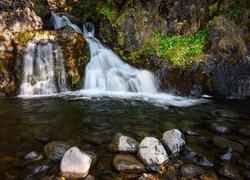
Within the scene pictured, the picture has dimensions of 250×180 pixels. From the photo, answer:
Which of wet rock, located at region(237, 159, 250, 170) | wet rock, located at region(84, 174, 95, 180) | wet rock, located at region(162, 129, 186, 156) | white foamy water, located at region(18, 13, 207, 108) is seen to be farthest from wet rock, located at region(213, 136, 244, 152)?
white foamy water, located at region(18, 13, 207, 108)

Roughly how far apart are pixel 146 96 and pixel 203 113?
94.5 inches

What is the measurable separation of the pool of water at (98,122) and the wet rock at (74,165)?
0.24 meters

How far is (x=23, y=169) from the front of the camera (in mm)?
3764

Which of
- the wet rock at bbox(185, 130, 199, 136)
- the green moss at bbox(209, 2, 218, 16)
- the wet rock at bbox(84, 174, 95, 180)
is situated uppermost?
the green moss at bbox(209, 2, 218, 16)

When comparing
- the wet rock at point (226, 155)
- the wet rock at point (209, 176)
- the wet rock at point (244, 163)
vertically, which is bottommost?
the wet rock at point (209, 176)

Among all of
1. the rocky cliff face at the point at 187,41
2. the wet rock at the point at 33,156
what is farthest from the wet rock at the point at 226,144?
the rocky cliff face at the point at 187,41

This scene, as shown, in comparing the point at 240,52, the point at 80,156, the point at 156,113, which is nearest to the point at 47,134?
the point at 80,156

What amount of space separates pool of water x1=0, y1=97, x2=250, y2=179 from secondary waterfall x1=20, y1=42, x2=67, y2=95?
821 millimetres

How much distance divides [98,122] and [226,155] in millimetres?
3013

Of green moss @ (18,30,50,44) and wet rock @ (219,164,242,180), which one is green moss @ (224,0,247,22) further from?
wet rock @ (219,164,242,180)

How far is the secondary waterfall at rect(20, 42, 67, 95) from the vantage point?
29.2 ft

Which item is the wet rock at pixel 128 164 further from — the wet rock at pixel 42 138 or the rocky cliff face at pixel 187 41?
the rocky cliff face at pixel 187 41

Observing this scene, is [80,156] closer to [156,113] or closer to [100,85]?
[156,113]

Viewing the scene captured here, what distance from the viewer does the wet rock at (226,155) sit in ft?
13.7
